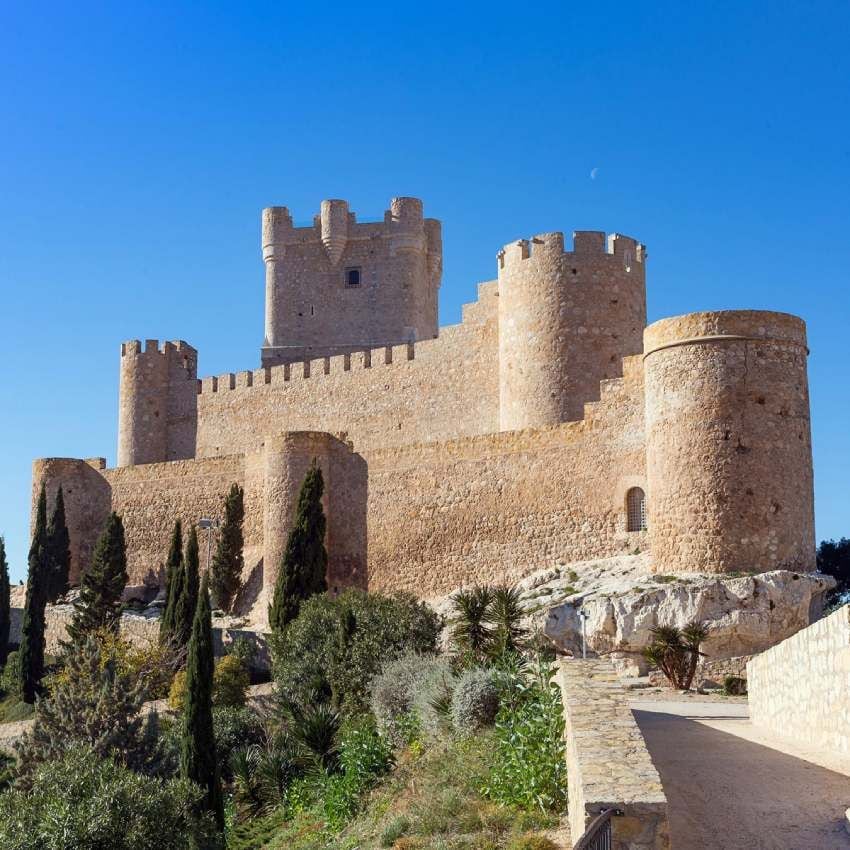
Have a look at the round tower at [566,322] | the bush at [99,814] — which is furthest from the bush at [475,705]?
the round tower at [566,322]

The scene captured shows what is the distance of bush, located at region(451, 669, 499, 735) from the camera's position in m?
14.8

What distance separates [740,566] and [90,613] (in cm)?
1824

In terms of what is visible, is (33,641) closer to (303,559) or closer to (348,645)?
(303,559)

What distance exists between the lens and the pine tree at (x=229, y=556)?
35.4 meters

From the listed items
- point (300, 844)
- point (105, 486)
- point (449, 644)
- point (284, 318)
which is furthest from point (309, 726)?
point (284, 318)

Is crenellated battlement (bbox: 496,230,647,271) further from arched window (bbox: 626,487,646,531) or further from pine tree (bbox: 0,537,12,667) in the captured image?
pine tree (bbox: 0,537,12,667)

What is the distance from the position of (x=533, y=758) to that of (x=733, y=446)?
12834 millimetres

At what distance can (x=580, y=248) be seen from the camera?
31.6m

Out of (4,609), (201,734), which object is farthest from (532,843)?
→ (4,609)

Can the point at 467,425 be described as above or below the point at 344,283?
below

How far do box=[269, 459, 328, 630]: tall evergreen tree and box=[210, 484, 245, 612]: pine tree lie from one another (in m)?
3.89

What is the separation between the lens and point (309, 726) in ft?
67.2

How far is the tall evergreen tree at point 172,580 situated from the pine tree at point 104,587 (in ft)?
4.74

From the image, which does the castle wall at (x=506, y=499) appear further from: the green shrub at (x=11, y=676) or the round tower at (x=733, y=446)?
the green shrub at (x=11, y=676)
